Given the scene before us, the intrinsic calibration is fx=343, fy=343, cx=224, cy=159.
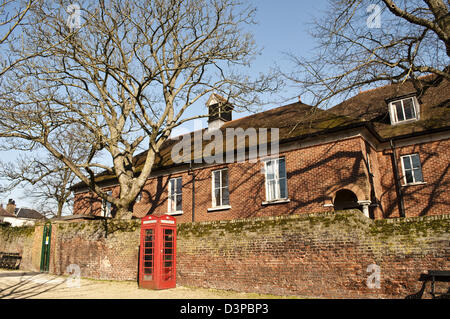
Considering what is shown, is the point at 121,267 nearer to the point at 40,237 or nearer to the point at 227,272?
the point at 227,272

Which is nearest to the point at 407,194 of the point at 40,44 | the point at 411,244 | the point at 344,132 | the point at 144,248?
the point at 344,132

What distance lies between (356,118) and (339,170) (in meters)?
2.86

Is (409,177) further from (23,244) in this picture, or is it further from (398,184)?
(23,244)

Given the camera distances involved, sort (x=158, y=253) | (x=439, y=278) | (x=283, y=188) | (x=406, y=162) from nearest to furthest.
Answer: (x=439, y=278) → (x=158, y=253) → (x=283, y=188) → (x=406, y=162)

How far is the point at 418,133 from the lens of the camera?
16.8 meters

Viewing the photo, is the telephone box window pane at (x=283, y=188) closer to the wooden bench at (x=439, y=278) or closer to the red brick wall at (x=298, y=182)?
the red brick wall at (x=298, y=182)

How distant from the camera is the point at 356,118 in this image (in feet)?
52.0

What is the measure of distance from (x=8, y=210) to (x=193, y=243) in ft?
234

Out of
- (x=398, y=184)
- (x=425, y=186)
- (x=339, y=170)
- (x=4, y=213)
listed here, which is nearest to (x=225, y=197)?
(x=339, y=170)

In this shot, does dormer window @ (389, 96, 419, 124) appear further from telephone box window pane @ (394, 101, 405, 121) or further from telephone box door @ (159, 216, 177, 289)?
telephone box door @ (159, 216, 177, 289)

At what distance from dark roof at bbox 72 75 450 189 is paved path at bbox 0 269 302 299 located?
6967mm

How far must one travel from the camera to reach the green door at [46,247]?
1736 cm

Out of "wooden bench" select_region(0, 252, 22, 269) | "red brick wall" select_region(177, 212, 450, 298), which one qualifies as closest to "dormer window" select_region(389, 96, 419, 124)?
"red brick wall" select_region(177, 212, 450, 298)

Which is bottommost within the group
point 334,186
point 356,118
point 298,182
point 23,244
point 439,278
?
point 439,278
